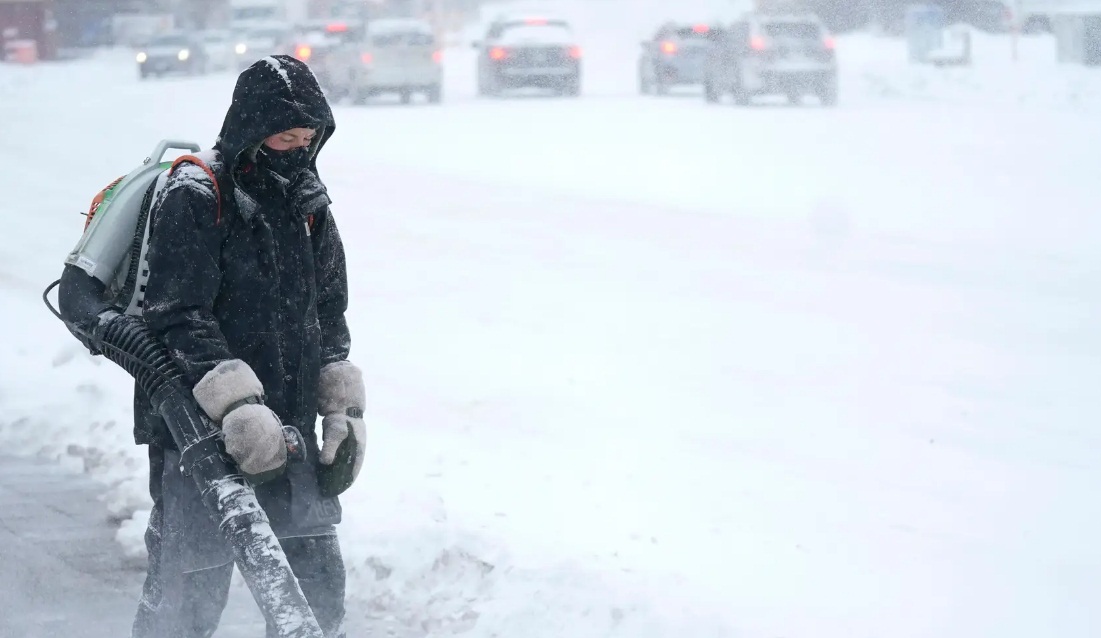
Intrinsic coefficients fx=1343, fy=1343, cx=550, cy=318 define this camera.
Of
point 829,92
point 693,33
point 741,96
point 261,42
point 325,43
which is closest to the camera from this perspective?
point 829,92

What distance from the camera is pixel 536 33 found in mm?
A: 20531

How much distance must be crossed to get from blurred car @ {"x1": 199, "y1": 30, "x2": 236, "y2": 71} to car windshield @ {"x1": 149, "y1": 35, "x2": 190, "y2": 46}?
4.38 ft

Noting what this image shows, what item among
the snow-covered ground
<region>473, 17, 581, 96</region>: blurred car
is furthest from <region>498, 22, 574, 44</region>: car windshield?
the snow-covered ground

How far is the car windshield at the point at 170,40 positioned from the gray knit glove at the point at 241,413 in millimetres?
28672

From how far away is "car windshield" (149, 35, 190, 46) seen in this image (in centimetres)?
2973

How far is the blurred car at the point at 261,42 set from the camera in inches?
1200

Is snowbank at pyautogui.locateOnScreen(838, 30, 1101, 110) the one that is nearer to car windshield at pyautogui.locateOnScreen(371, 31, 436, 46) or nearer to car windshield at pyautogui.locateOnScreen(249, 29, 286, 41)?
car windshield at pyautogui.locateOnScreen(371, 31, 436, 46)

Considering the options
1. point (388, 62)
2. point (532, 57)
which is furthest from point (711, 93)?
point (388, 62)

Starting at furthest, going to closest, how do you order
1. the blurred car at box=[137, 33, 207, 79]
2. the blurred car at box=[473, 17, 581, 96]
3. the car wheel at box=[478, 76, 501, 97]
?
the blurred car at box=[137, 33, 207, 79] < the car wheel at box=[478, 76, 501, 97] < the blurred car at box=[473, 17, 581, 96]

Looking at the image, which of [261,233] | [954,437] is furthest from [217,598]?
[954,437]

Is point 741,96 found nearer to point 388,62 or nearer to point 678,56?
point 678,56

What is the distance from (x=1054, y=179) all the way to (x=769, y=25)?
7307 millimetres

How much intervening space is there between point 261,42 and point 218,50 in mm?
1074

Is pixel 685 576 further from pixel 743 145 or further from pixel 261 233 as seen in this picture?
pixel 743 145
